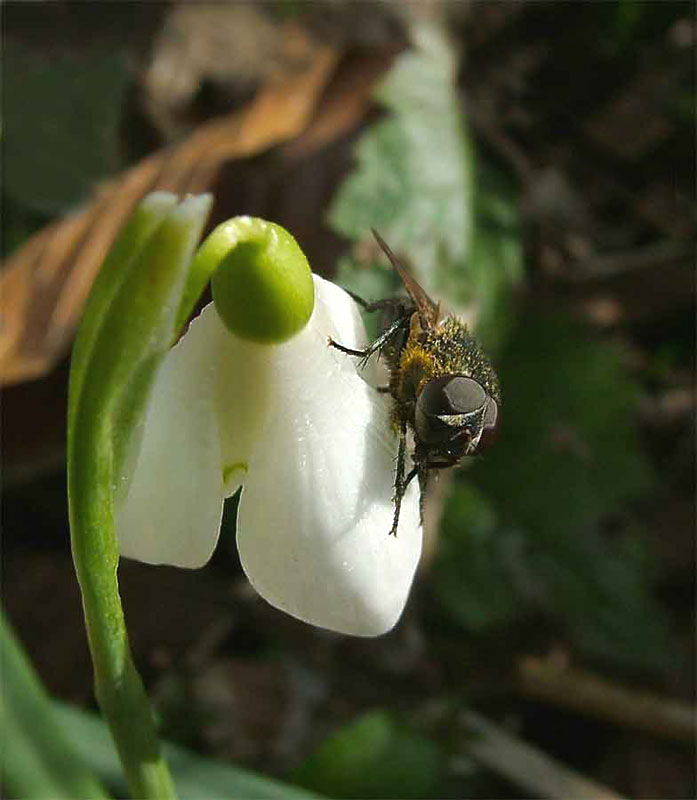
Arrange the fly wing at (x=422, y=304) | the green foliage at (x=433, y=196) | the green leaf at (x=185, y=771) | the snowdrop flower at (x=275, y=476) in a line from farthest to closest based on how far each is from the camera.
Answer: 1. the green foliage at (x=433, y=196)
2. the green leaf at (x=185, y=771)
3. the fly wing at (x=422, y=304)
4. the snowdrop flower at (x=275, y=476)

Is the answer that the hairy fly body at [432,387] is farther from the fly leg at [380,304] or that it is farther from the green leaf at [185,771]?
the green leaf at [185,771]

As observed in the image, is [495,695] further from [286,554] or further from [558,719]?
[286,554]

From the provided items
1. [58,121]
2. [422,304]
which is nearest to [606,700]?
[422,304]

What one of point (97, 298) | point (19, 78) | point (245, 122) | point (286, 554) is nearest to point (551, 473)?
point (245, 122)

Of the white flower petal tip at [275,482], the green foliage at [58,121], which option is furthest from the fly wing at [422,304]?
the green foliage at [58,121]

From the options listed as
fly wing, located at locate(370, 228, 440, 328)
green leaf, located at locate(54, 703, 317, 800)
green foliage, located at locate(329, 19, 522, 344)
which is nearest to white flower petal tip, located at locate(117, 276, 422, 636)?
fly wing, located at locate(370, 228, 440, 328)

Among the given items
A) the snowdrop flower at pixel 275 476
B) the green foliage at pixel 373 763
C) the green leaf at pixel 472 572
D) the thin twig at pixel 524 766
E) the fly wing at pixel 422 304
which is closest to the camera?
the snowdrop flower at pixel 275 476
